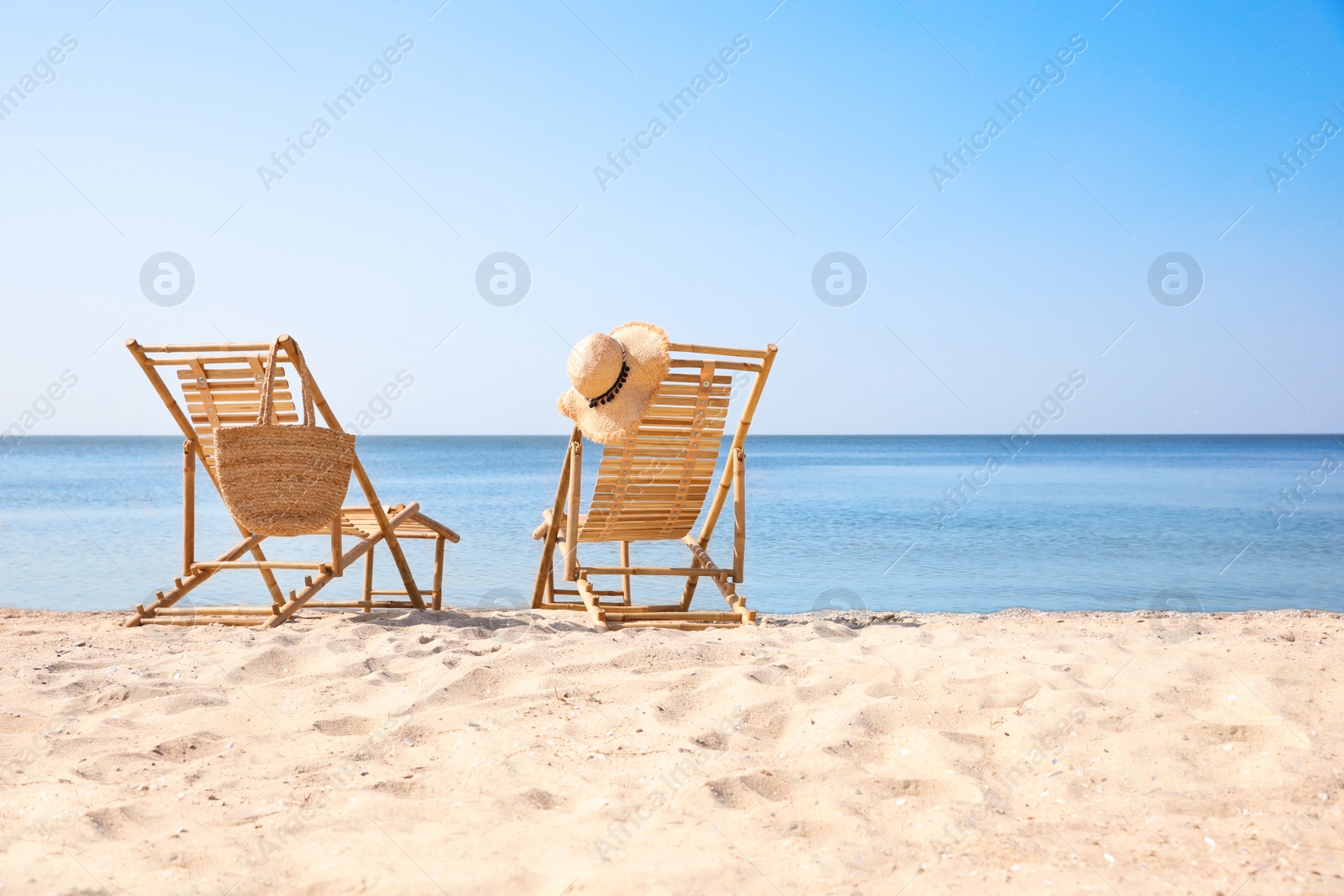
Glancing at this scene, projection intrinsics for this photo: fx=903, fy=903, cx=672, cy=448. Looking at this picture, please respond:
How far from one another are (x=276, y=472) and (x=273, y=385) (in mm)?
530

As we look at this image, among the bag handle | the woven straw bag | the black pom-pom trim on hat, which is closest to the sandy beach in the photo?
the woven straw bag

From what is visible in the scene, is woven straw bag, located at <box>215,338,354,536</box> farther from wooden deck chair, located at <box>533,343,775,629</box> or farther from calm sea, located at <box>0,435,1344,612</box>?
calm sea, located at <box>0,435,1344,612</box>

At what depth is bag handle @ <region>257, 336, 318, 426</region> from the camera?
175 inches

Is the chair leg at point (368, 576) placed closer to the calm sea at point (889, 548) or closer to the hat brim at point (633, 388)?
the calm sea at point (889, 548)

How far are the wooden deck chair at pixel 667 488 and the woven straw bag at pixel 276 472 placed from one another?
1.28 meters

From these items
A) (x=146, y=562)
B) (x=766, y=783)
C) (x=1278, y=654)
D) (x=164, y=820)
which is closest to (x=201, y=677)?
(x=164, y=820)

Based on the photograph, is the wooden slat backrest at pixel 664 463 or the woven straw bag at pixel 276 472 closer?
the woven straw bag at pixel 276 472

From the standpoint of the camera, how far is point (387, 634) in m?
4.08

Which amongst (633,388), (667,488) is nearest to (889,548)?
(667,488)

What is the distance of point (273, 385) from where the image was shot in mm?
4629

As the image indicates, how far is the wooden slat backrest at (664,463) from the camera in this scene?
5039 millimetres

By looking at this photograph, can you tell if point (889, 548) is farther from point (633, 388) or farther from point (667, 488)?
point (633, 388)

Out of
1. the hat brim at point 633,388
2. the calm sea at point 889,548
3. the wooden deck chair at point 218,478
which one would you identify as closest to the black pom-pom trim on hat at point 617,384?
the hat brim at point 633,388

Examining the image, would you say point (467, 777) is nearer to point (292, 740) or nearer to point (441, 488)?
point (292, 740)
